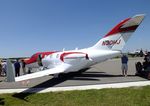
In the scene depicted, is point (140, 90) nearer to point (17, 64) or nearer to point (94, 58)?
point (94, 58)

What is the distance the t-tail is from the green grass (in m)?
7.25

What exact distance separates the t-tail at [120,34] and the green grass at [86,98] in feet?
23.8

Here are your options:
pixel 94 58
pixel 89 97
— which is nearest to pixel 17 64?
pixel 94 58

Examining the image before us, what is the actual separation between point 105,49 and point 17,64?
823 cm

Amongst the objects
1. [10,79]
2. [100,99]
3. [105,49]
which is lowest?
[100,99]

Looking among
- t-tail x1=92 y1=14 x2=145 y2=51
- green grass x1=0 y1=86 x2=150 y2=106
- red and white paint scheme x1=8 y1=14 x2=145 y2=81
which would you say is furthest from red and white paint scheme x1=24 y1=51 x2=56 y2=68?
green grass x1=0 y1=86 x2=150 y2=106

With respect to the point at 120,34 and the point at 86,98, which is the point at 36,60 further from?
the point at 86,98

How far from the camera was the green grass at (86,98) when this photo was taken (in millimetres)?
10992

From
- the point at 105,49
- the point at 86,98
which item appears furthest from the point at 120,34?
the point at 86,98

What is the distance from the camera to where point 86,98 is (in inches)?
471

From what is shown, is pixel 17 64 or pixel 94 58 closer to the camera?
pixel 94 58

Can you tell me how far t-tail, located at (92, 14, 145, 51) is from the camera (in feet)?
64.5

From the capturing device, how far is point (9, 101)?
12039 mm

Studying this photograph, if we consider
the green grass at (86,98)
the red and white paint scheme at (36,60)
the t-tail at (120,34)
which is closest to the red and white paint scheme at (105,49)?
the t-tail at (120,34)
